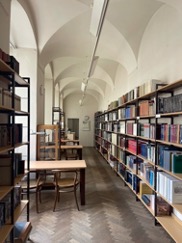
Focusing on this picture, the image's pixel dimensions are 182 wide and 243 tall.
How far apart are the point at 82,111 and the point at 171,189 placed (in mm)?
12541

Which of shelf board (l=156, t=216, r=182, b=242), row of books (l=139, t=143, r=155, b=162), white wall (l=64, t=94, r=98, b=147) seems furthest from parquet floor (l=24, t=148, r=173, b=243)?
white wall (l=64, t=94, r=98, b=147)

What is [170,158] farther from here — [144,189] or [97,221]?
[97,221]

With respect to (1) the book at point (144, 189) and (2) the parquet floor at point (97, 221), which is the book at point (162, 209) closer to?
(2) the parquet floor at point (97, 221)

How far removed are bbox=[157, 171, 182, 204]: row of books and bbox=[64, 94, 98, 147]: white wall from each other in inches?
467

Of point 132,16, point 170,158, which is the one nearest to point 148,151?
point 170,158

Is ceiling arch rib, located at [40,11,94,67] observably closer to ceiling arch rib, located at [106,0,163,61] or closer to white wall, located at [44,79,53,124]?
ceiling arch rib, located at [106,0,163,61]

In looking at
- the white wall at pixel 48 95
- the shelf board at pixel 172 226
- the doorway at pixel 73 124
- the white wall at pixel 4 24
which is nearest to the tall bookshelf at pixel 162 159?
the shelf board at pixel 172 226

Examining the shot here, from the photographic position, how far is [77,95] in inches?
589

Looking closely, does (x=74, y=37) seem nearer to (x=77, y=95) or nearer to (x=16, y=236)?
(x=16, y=236)

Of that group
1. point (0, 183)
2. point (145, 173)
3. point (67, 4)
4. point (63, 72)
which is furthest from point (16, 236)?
point (63, 72)

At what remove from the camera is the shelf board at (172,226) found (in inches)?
103

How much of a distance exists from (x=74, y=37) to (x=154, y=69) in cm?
243

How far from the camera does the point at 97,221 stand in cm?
329

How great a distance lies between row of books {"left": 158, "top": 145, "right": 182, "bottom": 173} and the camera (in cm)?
259
